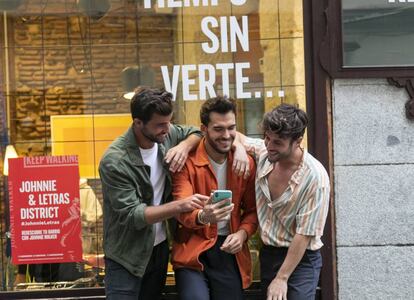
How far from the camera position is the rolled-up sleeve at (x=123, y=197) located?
4457mm

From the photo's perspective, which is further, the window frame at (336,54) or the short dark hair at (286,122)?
the window frame at (336,54)

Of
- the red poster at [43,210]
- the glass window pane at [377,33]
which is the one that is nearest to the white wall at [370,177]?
the glass window pane at [377,33]

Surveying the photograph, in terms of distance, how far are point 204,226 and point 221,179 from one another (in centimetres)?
33

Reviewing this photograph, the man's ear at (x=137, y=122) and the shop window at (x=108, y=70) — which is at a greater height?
the shop window at (x=108, y=70)

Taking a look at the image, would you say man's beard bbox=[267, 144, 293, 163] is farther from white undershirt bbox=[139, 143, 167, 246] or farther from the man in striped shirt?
white undershirt bbox=[139, 143, 167, 246]

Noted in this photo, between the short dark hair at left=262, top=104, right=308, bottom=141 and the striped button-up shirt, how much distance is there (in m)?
0.23

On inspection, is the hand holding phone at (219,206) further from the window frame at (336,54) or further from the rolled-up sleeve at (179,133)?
the window frame at (336,54)

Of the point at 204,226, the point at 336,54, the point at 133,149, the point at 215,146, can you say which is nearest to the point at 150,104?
A: the point at 133,149

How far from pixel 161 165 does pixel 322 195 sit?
3.29 ft

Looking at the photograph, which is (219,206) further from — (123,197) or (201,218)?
(123,197)

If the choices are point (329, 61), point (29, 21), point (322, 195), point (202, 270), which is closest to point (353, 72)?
point (329, 61)

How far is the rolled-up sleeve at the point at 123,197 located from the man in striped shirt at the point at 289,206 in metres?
0.75

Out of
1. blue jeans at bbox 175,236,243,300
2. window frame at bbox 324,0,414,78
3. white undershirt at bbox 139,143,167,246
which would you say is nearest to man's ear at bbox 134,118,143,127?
white undershirt at bbox 139,143,167,246

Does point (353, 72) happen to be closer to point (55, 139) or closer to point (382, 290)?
point (382, 290)
